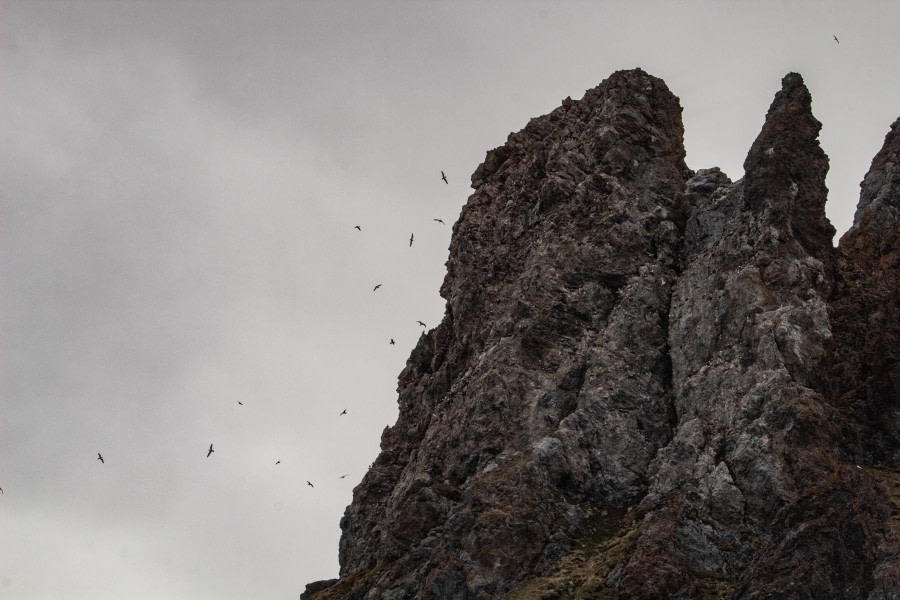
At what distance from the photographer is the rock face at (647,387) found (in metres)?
66.8

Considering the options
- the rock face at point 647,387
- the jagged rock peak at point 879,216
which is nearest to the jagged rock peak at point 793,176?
the rock face at point 647,387

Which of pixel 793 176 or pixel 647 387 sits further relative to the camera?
pixel 793 176

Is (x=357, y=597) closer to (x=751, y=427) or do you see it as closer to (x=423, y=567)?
(x=423, y=567)

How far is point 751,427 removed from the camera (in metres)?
71.1

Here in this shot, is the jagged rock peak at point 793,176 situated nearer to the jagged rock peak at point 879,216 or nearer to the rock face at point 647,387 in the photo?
the rock face at point 647,387

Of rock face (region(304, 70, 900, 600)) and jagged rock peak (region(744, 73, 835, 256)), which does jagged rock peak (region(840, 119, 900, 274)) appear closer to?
rock face (region(304, 70, 900, 600))

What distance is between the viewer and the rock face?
219 feet

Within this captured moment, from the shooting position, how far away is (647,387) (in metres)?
83.8

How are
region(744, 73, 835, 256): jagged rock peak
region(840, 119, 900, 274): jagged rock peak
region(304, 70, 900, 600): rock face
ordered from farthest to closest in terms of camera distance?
region(840, 119, 900, 274): jagged rock peak → region(744, 73, 835, 256): jagged rock peak → region(304, 70, 900, 600): rock face

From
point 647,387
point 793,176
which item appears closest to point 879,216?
point 793,176

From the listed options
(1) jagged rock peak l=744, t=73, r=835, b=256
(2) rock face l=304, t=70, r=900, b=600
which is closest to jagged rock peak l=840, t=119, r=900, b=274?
(2) rock face l=304, t=70, r=900, b=600

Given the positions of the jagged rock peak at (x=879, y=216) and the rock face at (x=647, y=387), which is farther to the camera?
the jagged rock peak at (x=879, y=216)

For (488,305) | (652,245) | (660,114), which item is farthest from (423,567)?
(660,114)

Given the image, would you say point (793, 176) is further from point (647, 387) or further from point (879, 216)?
point (647, 387)
